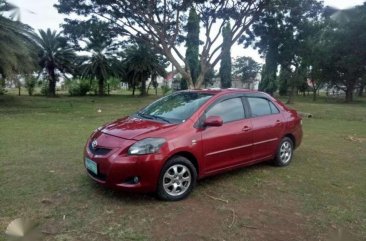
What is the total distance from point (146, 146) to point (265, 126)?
2358mm

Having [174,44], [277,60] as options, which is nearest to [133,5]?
[174,44]

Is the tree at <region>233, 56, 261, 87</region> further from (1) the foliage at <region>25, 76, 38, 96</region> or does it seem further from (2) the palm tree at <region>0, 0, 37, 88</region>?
(2) the palm tree at <region>0, 0, 37, 88</region>

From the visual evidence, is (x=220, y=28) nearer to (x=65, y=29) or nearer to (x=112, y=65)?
(x=65, y=29)

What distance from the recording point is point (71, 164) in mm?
6125

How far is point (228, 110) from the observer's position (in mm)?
5406

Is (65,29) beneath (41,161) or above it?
above

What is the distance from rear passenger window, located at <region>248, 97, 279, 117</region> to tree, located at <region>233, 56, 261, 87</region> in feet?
158

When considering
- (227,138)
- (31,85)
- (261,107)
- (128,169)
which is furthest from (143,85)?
(128,169)

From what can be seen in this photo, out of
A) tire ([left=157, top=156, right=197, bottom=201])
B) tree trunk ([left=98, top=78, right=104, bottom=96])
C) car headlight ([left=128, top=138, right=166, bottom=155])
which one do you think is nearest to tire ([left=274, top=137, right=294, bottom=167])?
tire ([left=157, top=156, right=197, bottom=201])

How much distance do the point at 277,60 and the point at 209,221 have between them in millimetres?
20906

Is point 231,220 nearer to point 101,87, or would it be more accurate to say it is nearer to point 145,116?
point 145,116

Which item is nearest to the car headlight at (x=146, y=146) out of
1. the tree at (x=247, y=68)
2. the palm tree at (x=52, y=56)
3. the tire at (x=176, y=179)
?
the tire at (x=176, y=179)

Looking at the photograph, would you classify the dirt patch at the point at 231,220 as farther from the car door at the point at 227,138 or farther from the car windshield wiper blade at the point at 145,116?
the car windshield wiper blade at the point at 145,116

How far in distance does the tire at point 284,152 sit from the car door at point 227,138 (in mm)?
922
